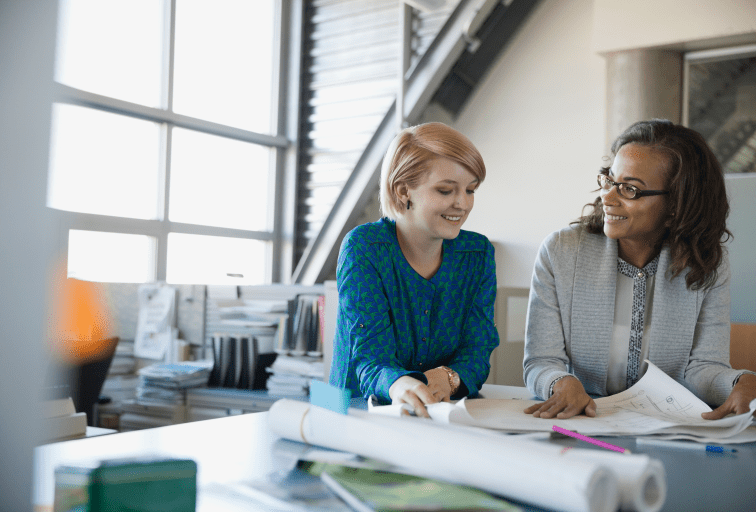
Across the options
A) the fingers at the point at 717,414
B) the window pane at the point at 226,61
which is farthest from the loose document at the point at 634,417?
the window pane at the point at 226,61

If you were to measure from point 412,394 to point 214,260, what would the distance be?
351 cm

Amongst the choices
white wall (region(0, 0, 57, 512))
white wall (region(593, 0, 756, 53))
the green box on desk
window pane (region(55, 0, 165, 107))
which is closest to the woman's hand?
the green box on desk

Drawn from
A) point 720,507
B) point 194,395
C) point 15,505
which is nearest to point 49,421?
point 15,505

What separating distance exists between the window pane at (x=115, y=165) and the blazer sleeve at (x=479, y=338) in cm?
256

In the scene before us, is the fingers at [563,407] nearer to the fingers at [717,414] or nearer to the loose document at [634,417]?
the loose document at [634,417]

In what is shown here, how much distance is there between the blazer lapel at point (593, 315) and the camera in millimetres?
1450

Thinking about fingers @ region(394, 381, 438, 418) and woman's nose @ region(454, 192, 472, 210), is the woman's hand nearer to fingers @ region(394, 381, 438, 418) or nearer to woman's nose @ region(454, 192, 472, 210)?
fingers @ region(394, 381, 438, 418)

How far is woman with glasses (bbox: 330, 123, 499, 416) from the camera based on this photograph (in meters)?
1.38

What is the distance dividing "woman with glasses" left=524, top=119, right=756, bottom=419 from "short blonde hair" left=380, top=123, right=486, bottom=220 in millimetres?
304

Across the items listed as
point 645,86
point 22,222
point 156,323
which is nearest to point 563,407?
point 22,222

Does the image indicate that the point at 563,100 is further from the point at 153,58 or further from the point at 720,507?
the point at 720,507

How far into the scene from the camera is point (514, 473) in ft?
1.81

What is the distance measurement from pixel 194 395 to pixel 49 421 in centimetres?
Result: 332

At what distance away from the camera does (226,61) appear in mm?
4406
